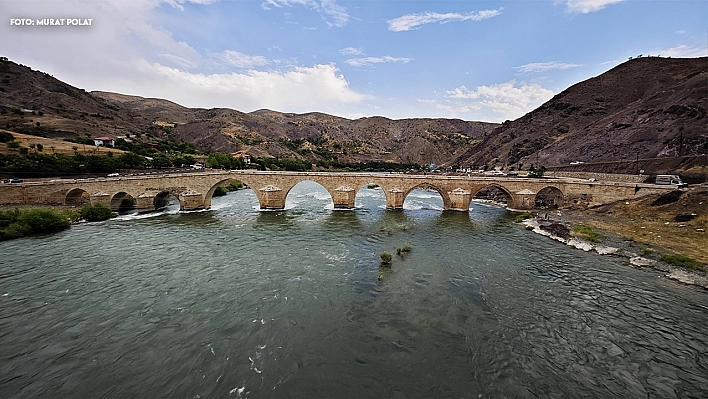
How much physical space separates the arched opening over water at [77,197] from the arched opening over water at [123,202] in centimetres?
224

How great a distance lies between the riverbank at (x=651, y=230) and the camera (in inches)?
615

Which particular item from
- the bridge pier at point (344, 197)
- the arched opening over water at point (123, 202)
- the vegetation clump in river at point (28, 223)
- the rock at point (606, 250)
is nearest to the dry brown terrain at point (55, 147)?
the arched opening over water at point (123, 202)

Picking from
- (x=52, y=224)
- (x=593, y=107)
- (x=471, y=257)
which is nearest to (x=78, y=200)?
(x=52, y=224)

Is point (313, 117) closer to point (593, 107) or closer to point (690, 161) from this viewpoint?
point (593, 107)

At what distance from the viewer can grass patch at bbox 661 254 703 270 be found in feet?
49.0

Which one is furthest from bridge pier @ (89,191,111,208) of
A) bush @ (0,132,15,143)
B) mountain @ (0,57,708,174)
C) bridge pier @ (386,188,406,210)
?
mountain @ (0,57,708,174)

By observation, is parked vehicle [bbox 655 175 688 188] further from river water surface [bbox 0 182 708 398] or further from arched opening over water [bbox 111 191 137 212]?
arched opening over water [bbox 111 191 137 212]

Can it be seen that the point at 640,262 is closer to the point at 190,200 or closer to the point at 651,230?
the point at 651,230

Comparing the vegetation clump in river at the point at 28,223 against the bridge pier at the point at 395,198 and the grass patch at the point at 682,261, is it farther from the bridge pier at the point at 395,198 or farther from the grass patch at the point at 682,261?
the grass patch at the point at 682,261

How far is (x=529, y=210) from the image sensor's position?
3412 centimetres

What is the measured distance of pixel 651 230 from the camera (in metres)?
21.0

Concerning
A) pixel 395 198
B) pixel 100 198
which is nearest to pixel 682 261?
pixel 395 198

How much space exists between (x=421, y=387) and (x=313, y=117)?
159 metres

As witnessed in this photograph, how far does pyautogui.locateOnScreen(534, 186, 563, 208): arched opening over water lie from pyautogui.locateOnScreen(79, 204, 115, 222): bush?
4620 cm
